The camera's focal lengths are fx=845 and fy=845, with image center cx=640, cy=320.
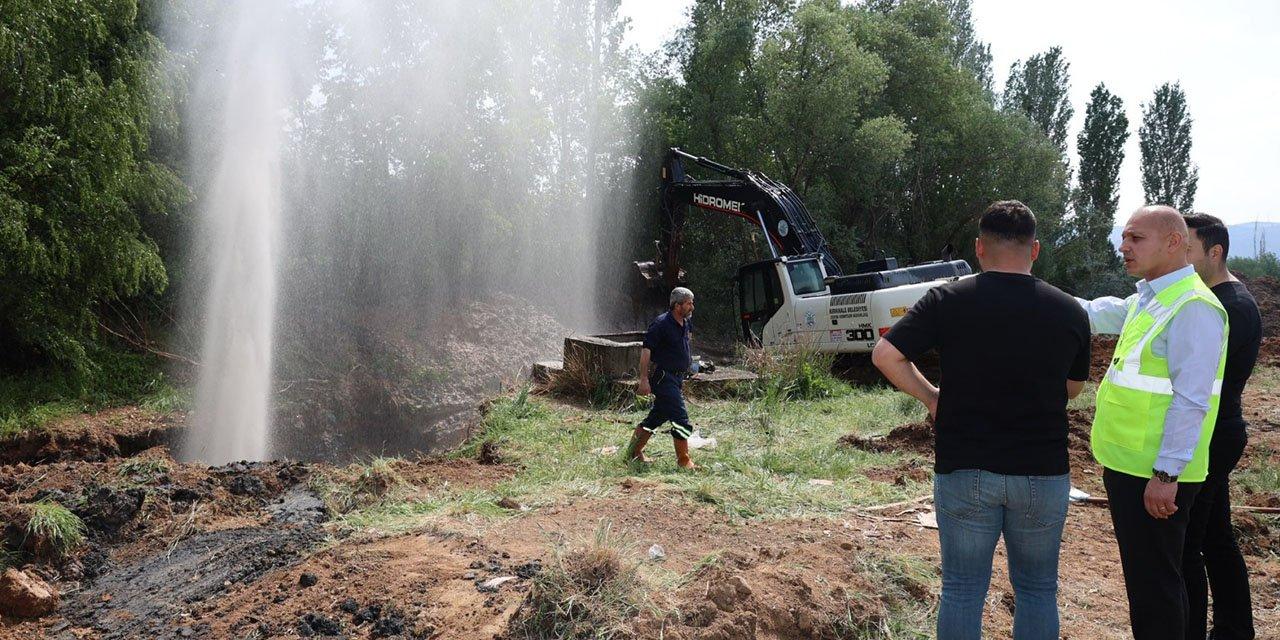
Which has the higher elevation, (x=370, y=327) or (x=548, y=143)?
(x=548, y=143)

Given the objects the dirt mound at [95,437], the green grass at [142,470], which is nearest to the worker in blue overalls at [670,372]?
the green grass at [142,470]

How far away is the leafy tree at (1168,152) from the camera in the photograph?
35062mm

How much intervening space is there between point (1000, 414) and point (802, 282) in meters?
11.6

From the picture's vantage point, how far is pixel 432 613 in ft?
12.5

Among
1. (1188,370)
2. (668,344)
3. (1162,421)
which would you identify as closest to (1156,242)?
(1188,370)

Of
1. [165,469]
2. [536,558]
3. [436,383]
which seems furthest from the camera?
[436,383]

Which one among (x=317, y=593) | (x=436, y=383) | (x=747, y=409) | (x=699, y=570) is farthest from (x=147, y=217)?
(x=699, y=570)

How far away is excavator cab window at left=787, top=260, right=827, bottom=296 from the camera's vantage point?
557 inches

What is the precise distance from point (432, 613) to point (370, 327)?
13.2 m

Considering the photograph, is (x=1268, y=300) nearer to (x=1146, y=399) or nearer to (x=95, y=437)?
(x=1146, y=399)

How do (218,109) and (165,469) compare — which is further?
(218,109)

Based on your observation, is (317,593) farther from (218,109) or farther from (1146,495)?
(218,109)

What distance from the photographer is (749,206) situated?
15.4 metres

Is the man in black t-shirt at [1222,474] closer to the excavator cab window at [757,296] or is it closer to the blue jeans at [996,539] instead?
the blue jeans at [996,539]
